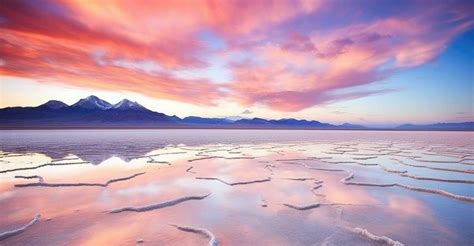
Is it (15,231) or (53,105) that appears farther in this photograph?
(53,105)

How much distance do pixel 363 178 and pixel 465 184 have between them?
192 cm

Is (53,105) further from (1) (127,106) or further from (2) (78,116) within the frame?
(1) (127,106)

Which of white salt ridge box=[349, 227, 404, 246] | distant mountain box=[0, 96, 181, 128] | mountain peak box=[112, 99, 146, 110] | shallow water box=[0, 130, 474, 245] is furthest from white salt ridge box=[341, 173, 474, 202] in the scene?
mountain peak box=[112, 99, 146, 110]

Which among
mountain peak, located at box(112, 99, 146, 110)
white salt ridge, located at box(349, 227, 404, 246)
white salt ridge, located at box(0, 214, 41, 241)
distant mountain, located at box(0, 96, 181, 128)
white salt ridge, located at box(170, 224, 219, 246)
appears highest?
mountain peak, located at box(112, 99, 146, 110)

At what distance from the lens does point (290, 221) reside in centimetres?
329

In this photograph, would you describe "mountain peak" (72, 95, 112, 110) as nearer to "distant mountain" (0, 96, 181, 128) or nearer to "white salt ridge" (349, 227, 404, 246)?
"distant mountain" (0, 96, 181, 128)

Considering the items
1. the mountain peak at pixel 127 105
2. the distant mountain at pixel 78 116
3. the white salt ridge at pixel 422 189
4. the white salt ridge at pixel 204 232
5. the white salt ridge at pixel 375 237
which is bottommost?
the white salt ridge at pixel 204 232

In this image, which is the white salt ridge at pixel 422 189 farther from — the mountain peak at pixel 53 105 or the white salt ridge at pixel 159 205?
the mountain peak at pixel 53 105

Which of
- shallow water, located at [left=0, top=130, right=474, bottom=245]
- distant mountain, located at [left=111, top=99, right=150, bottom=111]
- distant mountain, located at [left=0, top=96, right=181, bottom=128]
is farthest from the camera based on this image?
distant mountain, located at [left=111, top=99, right=150, bottom=111]

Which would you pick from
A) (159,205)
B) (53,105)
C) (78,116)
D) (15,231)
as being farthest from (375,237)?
(53,105)

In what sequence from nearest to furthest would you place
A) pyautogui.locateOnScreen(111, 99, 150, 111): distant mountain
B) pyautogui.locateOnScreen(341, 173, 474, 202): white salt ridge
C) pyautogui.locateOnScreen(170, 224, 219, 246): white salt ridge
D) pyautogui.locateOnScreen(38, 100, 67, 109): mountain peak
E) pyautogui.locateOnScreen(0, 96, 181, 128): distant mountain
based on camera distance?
pyautogui.locateOnScreen(170, 224, 219, 246): white salt ridge, pyautogui.locateOnScreen(341, 173, 474, 202): white salt ridge, pyautogui.locateOnScreen(0, 96, 181, 128): distant mountain, pyautogui.locateOnScreen(38, 100, 67, 109): mountain peak, pyautogui.locateOnScreen(111, 99, 150, 111): distant mountain

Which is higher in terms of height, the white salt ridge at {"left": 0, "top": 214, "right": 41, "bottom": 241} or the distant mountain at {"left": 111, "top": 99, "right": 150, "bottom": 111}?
the distant mountain at {"left": 111, "top": 99, "right": 150, "bottom": 111}

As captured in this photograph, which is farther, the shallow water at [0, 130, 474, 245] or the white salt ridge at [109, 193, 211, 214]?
the white salt ridge at [109, 193, 211, 214]

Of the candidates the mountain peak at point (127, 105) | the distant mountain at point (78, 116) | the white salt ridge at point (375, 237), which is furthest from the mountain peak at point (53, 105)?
the white salt ridge at point (375, 237)
